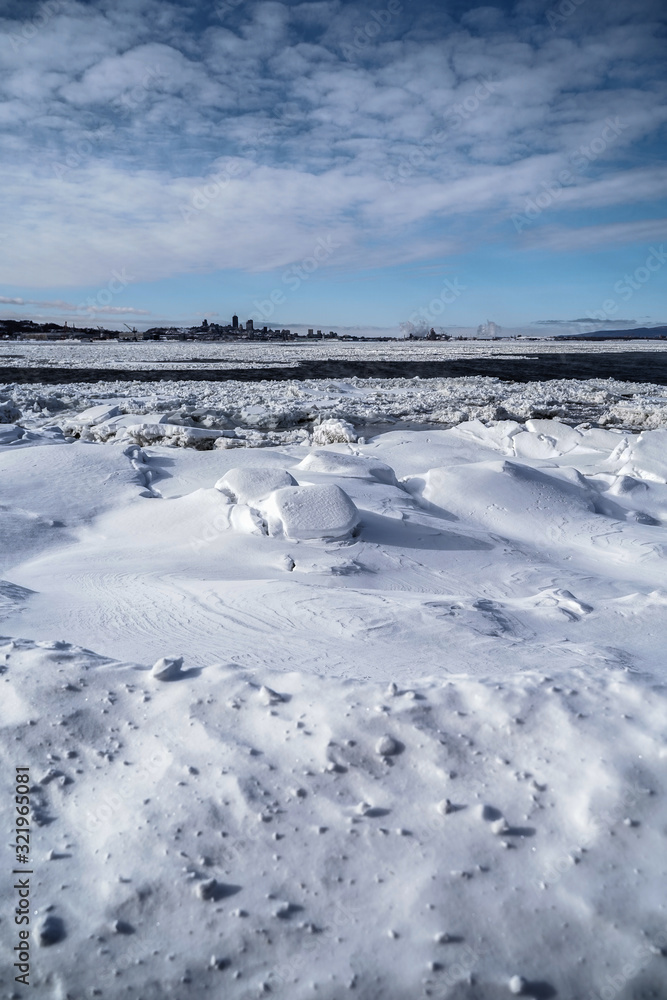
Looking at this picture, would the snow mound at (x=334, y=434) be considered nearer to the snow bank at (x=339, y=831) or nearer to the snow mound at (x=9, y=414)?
the snow mound at (x=9, y=414)

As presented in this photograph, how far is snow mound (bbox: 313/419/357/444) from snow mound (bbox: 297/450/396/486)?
2.89 meters

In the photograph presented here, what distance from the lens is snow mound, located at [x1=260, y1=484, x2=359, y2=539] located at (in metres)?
3.92

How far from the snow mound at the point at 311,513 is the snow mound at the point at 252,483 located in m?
0.32

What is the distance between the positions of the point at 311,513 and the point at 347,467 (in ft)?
6.06

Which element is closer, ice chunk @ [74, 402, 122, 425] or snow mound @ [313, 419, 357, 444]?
snow mound @ [313, 419, 357, 444]

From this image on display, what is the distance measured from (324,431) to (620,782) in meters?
7.78

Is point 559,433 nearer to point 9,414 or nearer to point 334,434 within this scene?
point 334,434

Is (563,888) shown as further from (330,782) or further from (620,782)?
(330,782)

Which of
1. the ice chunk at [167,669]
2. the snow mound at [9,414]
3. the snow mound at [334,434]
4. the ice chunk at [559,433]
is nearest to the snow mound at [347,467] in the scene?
the snow mound at [334,434]

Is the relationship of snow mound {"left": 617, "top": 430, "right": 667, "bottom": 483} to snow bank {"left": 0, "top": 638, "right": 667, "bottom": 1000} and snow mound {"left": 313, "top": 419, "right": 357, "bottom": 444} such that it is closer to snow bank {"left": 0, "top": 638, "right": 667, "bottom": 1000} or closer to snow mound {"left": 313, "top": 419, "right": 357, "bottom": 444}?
snow mound {"left": 313, "top": 419, "right": 357, "bottom": 444}

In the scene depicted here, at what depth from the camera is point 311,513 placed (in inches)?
156

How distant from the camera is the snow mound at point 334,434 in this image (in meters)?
8.96

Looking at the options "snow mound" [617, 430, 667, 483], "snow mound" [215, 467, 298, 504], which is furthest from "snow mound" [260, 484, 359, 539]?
"snow mound" [617, 430, 667, 483]

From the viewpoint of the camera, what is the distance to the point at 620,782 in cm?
174
